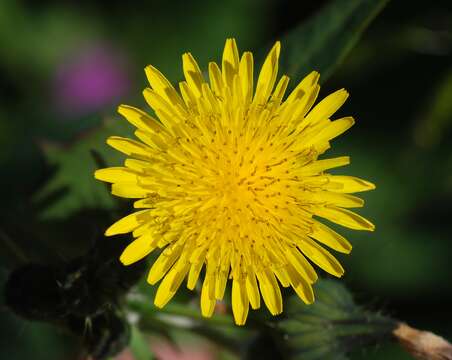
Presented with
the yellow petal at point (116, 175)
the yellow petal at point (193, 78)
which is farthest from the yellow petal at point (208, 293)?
the yellow petal at point (193, 78)

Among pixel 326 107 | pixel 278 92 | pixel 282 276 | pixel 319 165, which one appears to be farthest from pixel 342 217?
pixel 278 92

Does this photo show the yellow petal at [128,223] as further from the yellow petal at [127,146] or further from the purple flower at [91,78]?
the purple flower at [91,78]

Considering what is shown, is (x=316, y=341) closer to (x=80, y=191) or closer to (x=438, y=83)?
(x=80, y=191)

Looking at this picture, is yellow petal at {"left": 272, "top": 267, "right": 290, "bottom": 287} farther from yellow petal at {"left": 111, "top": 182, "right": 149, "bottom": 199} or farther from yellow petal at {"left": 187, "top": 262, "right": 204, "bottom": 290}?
yellow petal at {"left": 111, "top": 182, "right": 149, "bottom": 199}

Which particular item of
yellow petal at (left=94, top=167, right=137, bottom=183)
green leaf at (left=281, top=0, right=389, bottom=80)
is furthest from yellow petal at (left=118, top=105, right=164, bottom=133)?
green leaf at (left=281, top=0, right=389, bottom=80)

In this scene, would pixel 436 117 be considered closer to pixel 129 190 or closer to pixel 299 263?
pixel 299 263

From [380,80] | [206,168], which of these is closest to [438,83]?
[380,80]

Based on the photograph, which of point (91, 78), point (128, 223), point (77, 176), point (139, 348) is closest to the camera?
point (128, 223)
